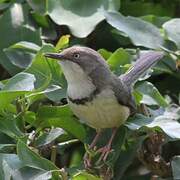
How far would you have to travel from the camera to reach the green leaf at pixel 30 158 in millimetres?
1931

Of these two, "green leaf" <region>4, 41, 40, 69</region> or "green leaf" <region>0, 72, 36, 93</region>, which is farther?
"green leaf" <region>4, 41, 40, 69</region>

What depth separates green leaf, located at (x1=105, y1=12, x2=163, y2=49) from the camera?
97.8 inches

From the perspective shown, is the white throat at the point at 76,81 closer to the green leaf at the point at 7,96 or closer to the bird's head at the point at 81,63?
the bird's head at the point at 81,63

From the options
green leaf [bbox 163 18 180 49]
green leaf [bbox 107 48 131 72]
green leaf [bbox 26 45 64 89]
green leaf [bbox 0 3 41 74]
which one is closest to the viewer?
green leaf [bbox 26 45 64 89]

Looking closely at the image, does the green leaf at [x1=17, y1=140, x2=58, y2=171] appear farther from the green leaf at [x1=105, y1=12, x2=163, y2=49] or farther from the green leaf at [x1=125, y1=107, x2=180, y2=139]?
the green leaf at [x1=105, y1=12, x2=163, y2=49]

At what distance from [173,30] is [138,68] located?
0.73 ft

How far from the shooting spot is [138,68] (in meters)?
2.45

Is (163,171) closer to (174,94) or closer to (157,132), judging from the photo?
(157,132)

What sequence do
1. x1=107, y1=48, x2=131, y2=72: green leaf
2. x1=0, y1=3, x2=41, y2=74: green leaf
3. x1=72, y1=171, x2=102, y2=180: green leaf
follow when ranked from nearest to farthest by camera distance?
x1=72, y1=171, x2=102, y2=180: green leaf < x1=107, y1=48, x2=131, y2=72: green leaf < x1=0, y1=3, x2=41, y2=74: green leaf

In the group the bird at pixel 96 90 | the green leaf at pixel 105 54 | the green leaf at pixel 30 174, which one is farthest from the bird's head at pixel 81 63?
the green leaf at pixel 30 174

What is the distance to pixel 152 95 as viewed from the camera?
2361mm

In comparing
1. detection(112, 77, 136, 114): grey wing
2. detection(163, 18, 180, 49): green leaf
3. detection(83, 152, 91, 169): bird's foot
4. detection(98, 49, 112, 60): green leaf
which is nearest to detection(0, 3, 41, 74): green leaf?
detection(98, 49, 112, 60): green leaf

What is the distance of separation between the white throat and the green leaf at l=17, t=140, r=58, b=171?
0.41 meters

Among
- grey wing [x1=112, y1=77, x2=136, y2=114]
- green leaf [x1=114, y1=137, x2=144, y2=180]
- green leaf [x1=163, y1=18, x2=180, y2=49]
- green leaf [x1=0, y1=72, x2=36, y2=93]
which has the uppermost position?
green leaf [x1=0, y1=72, x2=36, y2=93]
